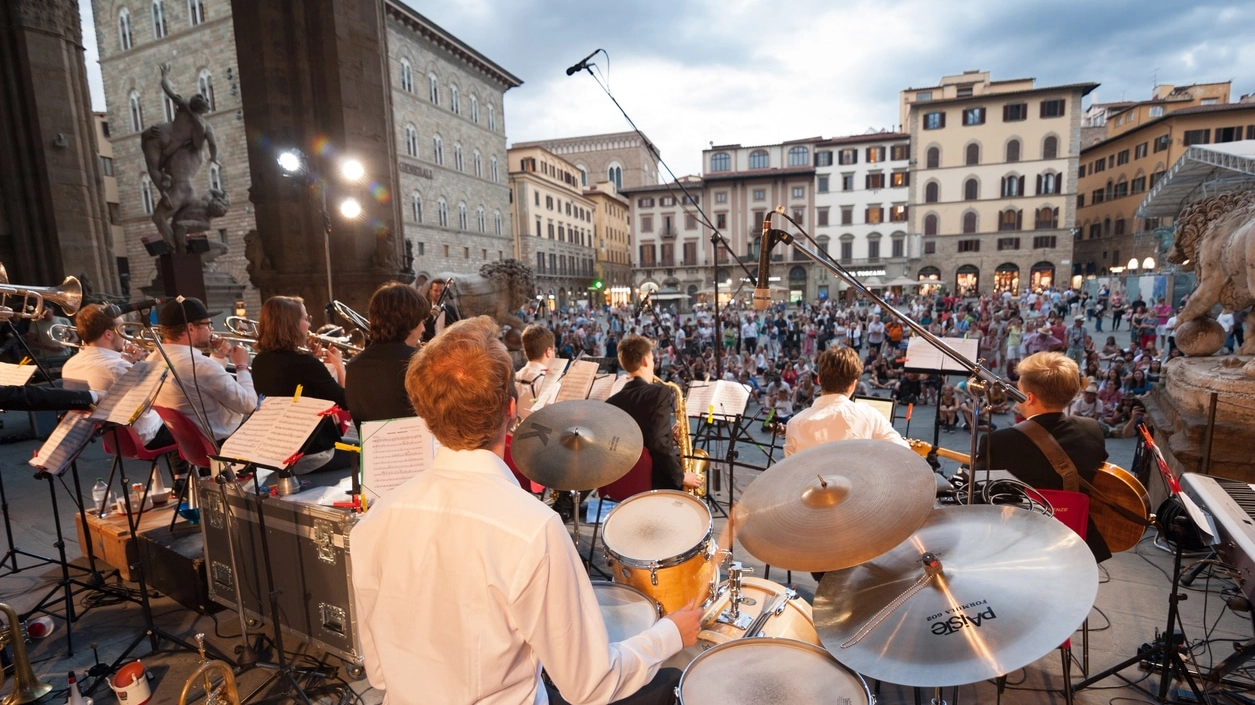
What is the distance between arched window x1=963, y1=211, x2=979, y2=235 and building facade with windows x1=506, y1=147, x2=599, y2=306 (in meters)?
29.4

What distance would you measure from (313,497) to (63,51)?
1245cm

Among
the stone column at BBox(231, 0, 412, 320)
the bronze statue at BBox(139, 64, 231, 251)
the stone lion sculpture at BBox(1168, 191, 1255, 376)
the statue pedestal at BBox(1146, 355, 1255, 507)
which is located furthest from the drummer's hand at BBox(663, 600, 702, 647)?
the bronze statue at BBox(139, 64, 231, 251)

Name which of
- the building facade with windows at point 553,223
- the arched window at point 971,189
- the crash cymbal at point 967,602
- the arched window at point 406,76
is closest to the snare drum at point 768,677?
the crash cymbal at point 967,602

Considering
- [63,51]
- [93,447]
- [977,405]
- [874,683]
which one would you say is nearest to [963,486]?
[977,405]

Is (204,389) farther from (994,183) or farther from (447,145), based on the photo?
(994,183)

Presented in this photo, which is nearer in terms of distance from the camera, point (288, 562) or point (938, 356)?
point (288, 562)

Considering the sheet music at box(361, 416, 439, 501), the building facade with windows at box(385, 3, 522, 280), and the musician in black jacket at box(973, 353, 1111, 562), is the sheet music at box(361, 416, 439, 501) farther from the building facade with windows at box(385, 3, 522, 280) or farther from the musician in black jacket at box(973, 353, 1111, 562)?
the building facade with windows at box(385, 3, 522, 280)

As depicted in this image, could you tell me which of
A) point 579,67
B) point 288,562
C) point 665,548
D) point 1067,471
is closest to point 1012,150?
point 579,67

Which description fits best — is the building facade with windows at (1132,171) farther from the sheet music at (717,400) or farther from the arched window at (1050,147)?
the sheet music at (717,400)

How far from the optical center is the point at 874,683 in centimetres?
270

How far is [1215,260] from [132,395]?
7.29m

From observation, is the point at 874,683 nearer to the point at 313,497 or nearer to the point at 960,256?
the point at 313,497

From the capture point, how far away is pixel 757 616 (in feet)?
7.72

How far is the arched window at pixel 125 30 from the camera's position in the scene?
2888 cm
